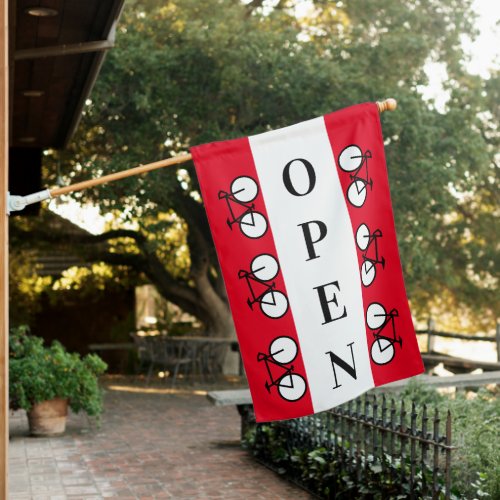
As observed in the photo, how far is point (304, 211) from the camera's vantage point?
16.1 feet

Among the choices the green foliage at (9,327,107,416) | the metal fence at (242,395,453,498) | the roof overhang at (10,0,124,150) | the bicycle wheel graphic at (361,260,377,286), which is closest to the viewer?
the bicycle wheel graphic at (361,260,377,286)

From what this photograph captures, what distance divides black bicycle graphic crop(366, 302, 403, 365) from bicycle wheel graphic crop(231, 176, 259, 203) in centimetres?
87

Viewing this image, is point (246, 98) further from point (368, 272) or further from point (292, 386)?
point (292, 386)

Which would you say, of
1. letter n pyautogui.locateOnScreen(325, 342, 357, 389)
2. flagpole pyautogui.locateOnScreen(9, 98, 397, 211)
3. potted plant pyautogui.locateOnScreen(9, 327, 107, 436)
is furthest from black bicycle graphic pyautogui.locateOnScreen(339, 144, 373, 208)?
potted plant pyautogui.locateOnScreen(9, 327, 107, 436)

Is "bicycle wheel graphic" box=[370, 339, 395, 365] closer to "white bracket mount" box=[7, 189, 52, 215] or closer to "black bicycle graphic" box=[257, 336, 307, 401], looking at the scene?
"black bicycle graphic" box=[257, 336, 307, 401]

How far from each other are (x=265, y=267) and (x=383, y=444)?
2.62 metres

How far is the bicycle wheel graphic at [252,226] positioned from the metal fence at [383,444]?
1814mm

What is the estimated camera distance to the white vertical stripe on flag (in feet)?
15.9

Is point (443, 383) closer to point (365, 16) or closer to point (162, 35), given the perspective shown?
point (162, 35)

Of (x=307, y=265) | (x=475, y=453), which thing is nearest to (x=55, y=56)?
(x=307, y=265)

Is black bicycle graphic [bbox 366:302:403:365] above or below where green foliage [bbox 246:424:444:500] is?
above

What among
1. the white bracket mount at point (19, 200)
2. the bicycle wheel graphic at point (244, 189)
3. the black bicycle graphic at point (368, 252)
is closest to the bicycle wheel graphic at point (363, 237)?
the black bicycle graphic at point (368, 252)

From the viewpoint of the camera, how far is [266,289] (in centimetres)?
485

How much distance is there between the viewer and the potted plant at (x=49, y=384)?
10516 mm
